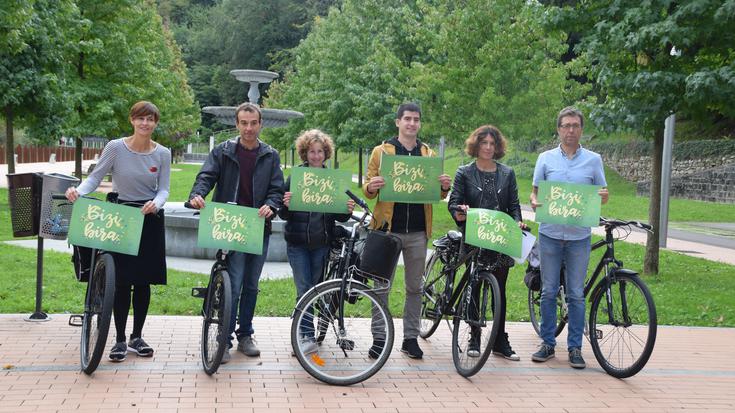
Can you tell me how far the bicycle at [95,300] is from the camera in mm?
5883

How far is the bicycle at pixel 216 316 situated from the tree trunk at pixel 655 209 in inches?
320

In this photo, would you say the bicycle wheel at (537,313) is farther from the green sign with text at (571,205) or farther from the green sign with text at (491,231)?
the green sign with text at (491,231)

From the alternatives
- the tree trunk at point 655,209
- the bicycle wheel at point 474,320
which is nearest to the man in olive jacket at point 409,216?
the bicycle wheel at point 474,320

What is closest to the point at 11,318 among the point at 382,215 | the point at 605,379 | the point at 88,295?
the point at 88,295

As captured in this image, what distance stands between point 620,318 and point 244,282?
3.03m

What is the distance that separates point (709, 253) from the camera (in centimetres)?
1695

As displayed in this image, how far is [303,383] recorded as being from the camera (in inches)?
239

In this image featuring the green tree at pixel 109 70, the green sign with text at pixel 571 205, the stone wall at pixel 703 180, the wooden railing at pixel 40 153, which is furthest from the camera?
the wooden railing at pixel 40 153

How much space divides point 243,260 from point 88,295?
1.20 metres

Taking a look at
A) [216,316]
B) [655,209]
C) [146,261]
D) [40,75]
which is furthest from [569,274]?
[40,75]

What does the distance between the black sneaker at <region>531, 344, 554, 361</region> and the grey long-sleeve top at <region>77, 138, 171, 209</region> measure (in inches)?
130

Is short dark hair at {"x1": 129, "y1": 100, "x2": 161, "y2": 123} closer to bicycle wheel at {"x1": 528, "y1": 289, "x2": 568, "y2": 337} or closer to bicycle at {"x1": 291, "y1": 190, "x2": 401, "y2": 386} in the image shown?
bicycle at {"x1": 291, "y1": 190, "x2": 401, "y2": 386}

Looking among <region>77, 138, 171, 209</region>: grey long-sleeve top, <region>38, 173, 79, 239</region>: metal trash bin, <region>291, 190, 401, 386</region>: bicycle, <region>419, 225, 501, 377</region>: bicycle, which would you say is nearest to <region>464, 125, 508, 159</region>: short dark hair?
<region>419, 225, 501, 377</region>: bicycle

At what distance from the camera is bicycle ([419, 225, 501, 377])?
21.3ft
